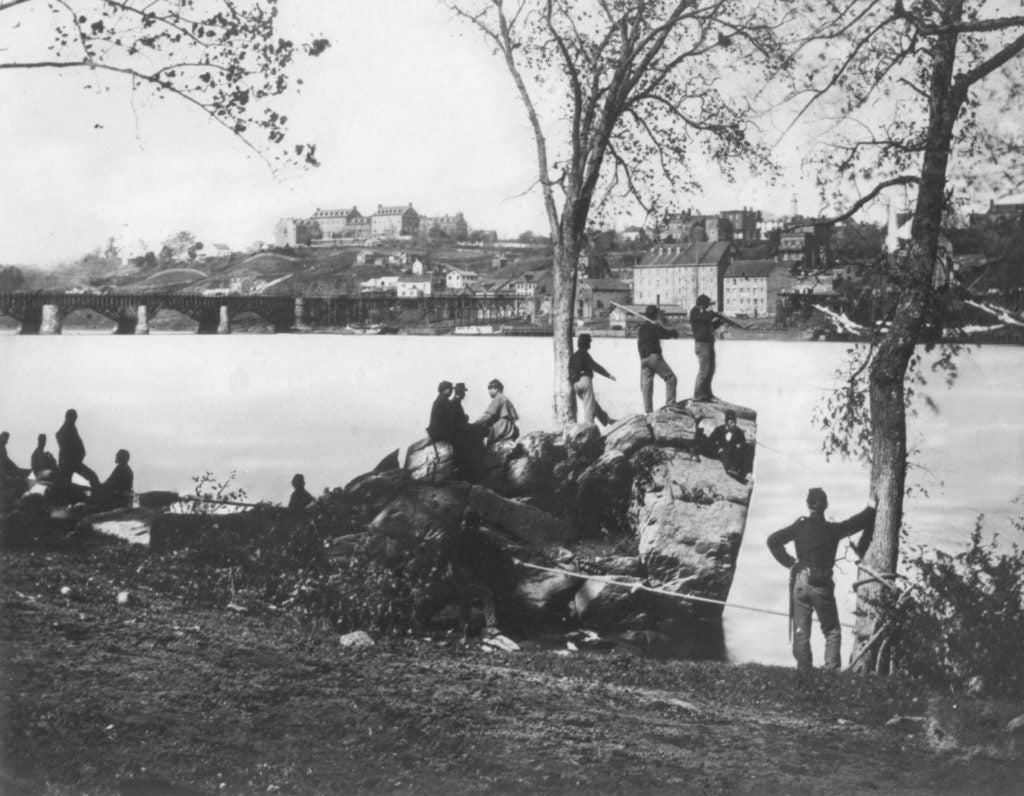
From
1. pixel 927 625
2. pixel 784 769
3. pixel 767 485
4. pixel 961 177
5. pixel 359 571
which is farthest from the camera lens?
pixel 767 485

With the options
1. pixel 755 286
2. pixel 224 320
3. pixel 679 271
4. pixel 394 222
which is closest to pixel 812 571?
pixel 755 286

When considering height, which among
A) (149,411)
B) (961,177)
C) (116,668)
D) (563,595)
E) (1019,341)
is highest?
(961,177)

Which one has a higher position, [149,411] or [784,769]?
[149,411]

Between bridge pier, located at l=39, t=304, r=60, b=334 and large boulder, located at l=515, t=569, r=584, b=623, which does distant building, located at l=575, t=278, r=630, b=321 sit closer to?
large boulder, located at l=515, t=569, r=584, b=623

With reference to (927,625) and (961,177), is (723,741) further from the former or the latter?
(961,177)

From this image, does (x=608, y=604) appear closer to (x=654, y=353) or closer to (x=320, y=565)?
(x=654, y=353)

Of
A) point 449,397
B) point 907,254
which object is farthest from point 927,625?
point 449,397

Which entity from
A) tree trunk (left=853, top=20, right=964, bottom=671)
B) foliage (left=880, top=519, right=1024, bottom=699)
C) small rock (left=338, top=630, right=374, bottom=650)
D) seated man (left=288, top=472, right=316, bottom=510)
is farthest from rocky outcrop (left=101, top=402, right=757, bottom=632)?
foliage (left=880, top=519, right=1024, bottom=699)
